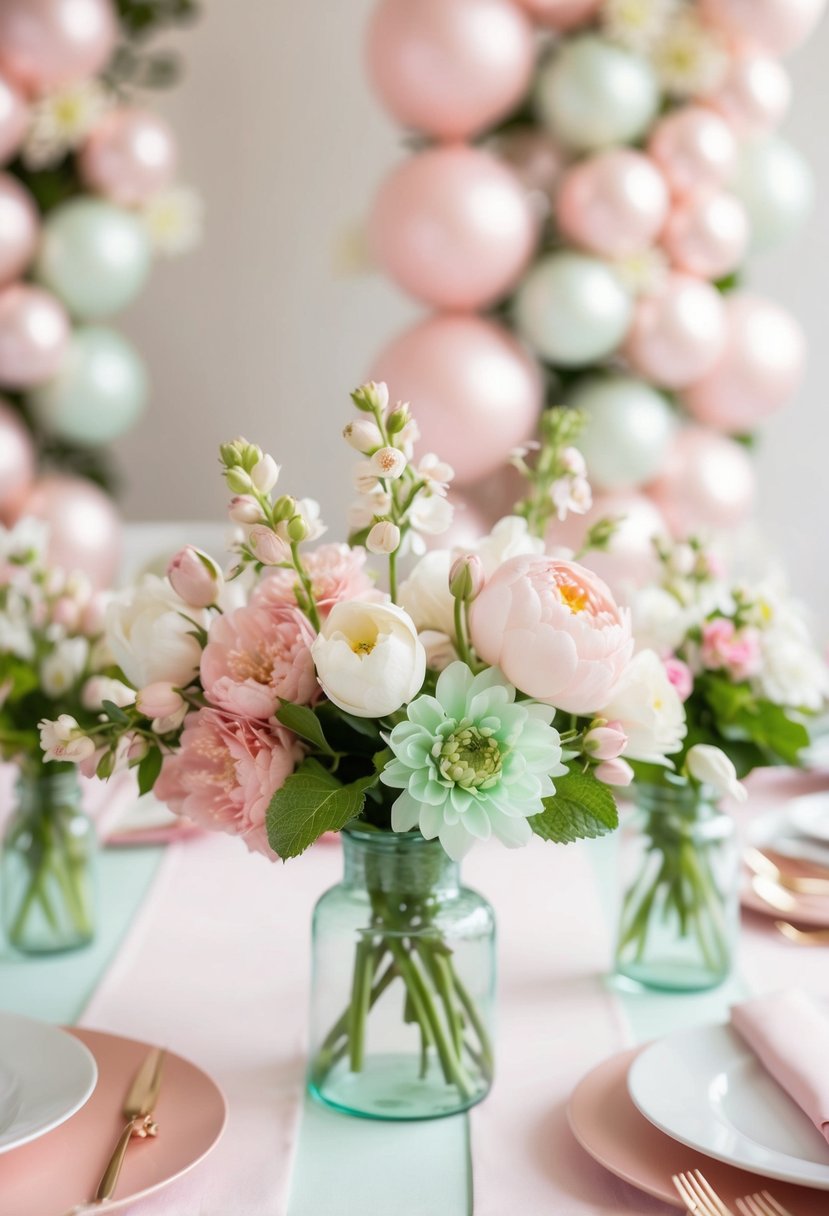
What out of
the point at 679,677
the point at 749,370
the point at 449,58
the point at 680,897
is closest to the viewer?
the point at 679,677

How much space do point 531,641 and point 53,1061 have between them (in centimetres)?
39

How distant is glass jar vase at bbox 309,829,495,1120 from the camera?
0.84m

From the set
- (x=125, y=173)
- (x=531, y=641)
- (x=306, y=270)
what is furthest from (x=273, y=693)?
(x=306, y=270)

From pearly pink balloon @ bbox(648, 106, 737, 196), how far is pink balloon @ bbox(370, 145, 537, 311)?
26 cm

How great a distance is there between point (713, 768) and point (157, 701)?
13.9 inches

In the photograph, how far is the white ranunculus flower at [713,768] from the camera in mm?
847

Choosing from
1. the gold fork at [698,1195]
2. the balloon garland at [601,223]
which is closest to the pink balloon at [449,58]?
the balloon garland at [601,223]

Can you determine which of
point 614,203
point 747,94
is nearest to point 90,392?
point 614,203

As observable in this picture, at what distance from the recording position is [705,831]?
3.45ft

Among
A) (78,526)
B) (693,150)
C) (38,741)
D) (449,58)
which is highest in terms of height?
(449,58)

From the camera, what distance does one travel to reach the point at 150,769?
83cm

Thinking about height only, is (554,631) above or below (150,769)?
above

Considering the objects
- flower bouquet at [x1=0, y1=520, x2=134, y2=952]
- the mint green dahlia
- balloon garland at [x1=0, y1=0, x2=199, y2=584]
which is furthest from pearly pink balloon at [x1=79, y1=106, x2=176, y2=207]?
the mint green dahlia

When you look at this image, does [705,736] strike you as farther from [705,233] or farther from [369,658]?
[705,233]
